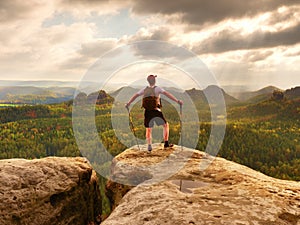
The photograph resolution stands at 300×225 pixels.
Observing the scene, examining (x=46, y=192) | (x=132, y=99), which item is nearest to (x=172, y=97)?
(x=132, y=99)

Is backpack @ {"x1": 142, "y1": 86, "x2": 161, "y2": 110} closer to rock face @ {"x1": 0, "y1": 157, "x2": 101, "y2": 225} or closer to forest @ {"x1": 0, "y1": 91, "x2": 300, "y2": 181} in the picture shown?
forest @ {"x1": 0, "y1": 91, "x2": 300, "y2": 181}

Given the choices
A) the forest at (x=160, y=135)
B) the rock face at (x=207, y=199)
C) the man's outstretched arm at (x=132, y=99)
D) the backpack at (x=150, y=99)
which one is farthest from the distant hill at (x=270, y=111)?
the rock face at (x=207, y=199)

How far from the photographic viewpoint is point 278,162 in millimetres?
69375

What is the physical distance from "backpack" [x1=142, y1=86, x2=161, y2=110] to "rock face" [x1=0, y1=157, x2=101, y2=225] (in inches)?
182

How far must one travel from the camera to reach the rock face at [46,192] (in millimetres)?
11458

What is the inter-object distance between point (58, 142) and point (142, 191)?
92.3 meters

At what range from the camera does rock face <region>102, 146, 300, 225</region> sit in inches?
311

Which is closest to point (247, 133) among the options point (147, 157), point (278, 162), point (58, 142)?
point (278, 162)

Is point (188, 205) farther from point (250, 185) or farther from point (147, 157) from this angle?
point (147, 157)

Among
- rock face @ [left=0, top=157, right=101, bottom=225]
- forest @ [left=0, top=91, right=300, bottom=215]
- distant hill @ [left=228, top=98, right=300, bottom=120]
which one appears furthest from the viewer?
distant hill @ [left=228, top=98, right=300, bottom=120]

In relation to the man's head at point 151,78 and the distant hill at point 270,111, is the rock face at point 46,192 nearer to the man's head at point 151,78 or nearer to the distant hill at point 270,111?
the man's head at point 151,78

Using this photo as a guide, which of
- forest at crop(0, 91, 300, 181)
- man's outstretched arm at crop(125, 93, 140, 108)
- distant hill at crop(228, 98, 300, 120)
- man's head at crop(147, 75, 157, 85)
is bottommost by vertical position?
forest at crop(0, 91, 300, 181)

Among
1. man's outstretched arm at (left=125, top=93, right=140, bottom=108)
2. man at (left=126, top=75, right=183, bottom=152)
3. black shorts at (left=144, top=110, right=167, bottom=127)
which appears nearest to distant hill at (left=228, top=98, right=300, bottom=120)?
black shorts at (left=144, top=110, right=167, bottom=127)

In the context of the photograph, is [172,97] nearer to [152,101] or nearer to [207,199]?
[152,101]
